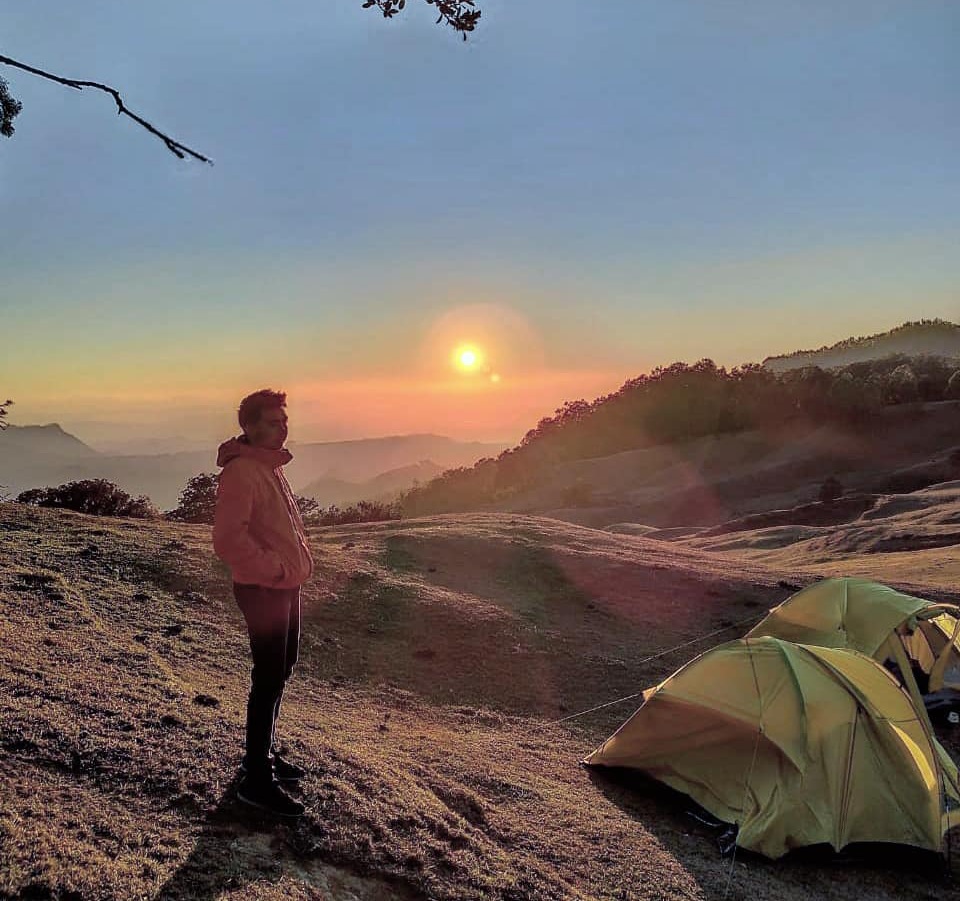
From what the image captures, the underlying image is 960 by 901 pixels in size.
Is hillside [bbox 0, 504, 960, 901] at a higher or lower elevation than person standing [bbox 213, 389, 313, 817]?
lower

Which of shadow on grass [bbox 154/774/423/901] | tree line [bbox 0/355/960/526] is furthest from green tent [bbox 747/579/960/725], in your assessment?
tree line [bbox 0/355/960/526]

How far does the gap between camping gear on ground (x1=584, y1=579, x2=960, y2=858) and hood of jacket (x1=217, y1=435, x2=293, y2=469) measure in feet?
14.8

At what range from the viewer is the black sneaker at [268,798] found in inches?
172

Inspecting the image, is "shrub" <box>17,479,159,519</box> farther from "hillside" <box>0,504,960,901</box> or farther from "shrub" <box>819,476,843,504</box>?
"shrub" <box>819,476,843,504</box>

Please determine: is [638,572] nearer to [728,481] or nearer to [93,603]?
[93,603]

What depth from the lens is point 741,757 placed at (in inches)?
255

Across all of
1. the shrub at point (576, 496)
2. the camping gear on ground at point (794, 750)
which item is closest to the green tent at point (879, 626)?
the camping gear on ground at point (794, 750)

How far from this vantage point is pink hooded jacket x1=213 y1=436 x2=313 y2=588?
13.7 feet

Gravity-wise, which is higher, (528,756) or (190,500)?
(190,500)

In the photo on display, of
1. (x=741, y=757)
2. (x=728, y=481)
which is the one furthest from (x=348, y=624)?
(x=728, y=481)

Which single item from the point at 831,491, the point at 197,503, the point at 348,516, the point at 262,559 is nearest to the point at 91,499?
the point at 197,503

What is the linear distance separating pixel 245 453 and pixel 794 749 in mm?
5275

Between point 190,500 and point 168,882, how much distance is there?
26.3m

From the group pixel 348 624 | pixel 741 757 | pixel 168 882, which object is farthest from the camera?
pixel 348 624
